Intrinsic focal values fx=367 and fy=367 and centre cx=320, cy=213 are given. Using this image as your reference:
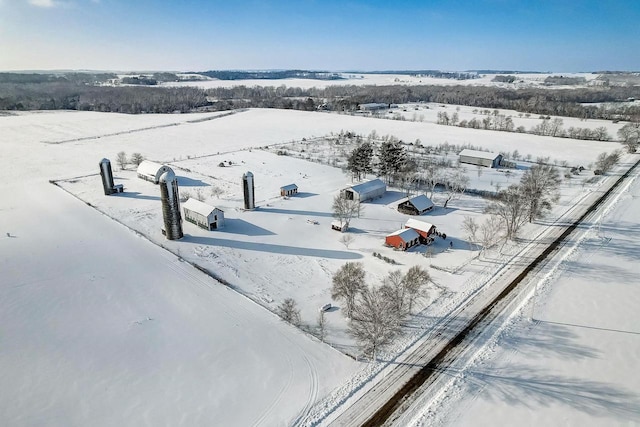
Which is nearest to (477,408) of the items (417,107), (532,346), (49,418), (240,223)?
(532,346)

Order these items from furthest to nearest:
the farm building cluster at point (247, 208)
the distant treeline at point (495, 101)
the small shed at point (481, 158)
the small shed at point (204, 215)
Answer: the distant treeline at point (495, 101) < the small shed at point (481, 158) < the small shed at point (204, 215) < the farm building cluster at point (247, 208)

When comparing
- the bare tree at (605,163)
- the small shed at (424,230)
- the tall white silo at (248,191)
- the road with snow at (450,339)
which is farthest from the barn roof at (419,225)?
the bare tree at (605,163)

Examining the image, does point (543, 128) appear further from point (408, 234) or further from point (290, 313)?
point (290, 313)

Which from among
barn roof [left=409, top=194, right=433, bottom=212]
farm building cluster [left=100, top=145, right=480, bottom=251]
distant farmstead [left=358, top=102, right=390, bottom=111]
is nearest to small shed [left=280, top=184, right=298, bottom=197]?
farm building cluster [left=100, top=145, right=480, bottom=251]

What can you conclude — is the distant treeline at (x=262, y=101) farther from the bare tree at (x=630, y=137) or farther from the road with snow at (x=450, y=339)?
the road with snow at (x=450, y=339)

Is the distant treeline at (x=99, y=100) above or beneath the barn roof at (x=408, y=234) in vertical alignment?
above

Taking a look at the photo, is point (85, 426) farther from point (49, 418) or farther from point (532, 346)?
point (532, 346)
